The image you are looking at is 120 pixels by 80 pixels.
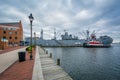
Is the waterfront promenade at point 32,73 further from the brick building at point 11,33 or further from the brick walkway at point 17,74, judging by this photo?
the brick building at point 11,33

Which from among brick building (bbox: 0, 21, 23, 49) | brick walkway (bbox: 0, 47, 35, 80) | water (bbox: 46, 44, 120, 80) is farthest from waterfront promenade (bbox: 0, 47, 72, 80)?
brick building (bbox: 0, 21, 23, 49)

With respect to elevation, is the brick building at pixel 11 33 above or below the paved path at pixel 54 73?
above

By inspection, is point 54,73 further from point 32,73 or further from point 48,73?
point 32,73

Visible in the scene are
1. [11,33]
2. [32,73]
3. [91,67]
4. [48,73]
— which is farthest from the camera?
[11,33]

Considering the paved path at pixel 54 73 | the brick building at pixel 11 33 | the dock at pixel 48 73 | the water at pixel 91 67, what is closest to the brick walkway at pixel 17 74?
the dock at pixel 48 73

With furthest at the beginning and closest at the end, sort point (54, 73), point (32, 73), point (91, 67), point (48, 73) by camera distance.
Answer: point (91, 67), point (54, 73), point (48, 73), point (32, 73)

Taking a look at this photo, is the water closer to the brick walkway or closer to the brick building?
the brick walkway

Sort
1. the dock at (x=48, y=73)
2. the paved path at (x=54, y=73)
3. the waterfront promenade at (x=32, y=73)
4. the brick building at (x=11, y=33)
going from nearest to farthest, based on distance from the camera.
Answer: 1. the dock at (x=48, y=73)
2. the waterfront promenade at (x=32, y=73)
3. the paved path at (x=54, y=73)
4. the brick building at (x=11, y=33)

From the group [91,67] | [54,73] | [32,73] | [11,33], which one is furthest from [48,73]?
[11,33]

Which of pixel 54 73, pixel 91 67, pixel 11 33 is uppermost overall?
pixel 11 33

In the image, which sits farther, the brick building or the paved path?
the brick building

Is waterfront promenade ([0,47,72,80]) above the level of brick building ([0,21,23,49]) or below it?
below

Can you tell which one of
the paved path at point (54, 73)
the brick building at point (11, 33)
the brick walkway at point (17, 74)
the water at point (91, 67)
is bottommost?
the water at point (91, 67)

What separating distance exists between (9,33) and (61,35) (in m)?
111
